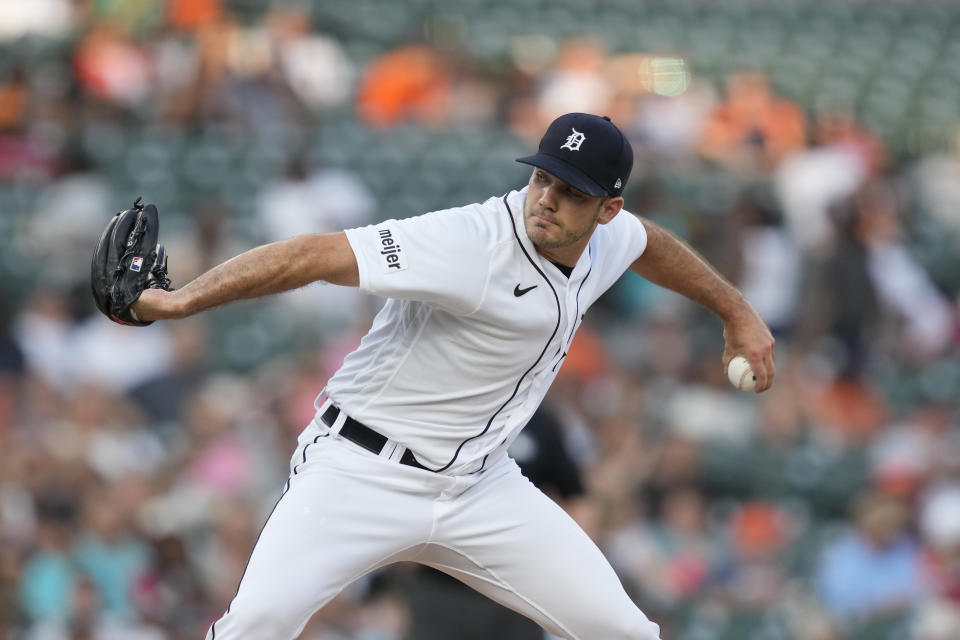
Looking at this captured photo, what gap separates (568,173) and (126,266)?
3.58ft

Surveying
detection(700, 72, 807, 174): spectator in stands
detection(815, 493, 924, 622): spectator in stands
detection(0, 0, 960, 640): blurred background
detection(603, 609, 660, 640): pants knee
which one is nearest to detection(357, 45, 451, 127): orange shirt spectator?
detection(0, 0, 960, 640): blurred background

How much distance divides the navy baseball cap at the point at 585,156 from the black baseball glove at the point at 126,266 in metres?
0.92

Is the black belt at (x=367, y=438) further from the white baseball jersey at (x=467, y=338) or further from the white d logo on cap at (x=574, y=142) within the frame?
the white d logo on cap at (x=574, y=142)

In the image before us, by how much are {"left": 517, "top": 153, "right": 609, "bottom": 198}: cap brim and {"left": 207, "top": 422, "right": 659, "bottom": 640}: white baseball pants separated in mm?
841

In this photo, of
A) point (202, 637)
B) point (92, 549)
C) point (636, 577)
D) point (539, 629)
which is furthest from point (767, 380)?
point (92, 549)

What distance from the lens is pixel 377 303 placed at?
8.30m

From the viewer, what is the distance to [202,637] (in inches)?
249

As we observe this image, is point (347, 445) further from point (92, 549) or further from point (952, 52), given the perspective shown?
point (952, 52)

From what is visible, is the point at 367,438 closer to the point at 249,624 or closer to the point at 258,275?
the point at 249,624

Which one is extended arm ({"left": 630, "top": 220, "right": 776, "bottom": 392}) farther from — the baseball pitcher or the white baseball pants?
the white baseball pants

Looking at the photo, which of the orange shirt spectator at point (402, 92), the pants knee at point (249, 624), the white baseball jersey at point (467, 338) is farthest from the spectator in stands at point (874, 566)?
the orange shirt spectator at point (402, 92)

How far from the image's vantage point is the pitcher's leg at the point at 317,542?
11.3 feet

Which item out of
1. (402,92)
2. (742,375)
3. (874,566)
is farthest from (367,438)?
(402,92)

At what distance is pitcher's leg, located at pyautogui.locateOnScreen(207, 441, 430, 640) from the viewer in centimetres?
346
